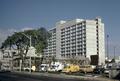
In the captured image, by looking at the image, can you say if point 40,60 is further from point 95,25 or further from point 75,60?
point 95,25

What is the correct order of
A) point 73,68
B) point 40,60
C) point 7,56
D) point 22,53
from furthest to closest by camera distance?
1. point 7,56
2. point 40,60
3. point 22,53
4. point 73,68

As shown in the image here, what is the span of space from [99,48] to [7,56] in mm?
73939

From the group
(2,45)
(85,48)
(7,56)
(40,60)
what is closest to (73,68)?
(40,60)

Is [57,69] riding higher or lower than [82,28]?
lower

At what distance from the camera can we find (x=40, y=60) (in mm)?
108188

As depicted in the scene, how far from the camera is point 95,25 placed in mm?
193625

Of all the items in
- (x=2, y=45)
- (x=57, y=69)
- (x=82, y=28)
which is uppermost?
(x=82, y=28)

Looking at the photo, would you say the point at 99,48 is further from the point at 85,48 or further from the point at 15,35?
the point at 15,35

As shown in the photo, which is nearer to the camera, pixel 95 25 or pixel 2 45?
pixel 2 45

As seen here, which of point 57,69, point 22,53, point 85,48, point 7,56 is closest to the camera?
point 57,69

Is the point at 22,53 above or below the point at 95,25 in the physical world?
below

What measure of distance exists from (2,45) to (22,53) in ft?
50.4

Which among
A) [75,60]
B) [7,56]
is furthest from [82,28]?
[75,60]

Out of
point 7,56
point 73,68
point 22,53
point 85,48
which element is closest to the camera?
point 73,68
